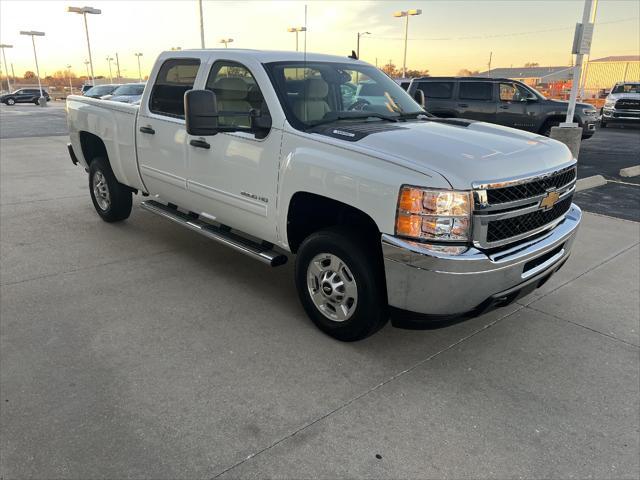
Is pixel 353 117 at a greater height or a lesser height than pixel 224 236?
greater

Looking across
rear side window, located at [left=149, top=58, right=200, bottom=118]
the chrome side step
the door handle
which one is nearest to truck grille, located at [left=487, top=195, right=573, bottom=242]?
the chrome side step

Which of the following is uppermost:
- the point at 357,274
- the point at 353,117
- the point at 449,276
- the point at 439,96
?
the point at 353,117

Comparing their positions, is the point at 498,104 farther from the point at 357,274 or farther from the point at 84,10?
the point at 84,10

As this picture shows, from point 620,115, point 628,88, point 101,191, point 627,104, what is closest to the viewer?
point 101,191

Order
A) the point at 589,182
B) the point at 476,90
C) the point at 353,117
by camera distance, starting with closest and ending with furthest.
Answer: the point at 353,117, the point at 589,182, the point at 476,90

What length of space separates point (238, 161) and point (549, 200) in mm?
2266

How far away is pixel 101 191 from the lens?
244 inches

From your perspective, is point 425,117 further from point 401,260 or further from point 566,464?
point 566,464

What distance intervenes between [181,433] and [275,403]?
1.76 ft

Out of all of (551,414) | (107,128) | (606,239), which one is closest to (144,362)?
(551,414)

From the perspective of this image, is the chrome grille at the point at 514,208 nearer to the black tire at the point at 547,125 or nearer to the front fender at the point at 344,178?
the front fender at the point at 344,178

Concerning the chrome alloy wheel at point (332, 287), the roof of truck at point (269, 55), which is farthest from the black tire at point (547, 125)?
the chrome alloy wheel at point (332, 287)

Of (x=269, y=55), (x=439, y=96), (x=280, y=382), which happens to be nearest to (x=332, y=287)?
(x=280, y=382)

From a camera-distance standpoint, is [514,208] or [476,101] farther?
[476,101]
